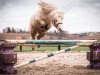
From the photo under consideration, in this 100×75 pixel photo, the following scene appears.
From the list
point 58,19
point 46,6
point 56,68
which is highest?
point 46,6

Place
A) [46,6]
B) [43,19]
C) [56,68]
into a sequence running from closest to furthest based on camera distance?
[56,68] < [43,19] < [46,6]

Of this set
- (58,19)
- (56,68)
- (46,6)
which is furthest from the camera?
(46,6)

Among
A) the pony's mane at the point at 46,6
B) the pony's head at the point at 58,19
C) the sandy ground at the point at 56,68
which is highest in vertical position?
the pony's mane at the point at 46,6

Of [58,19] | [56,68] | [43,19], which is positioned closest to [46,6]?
[43,19]

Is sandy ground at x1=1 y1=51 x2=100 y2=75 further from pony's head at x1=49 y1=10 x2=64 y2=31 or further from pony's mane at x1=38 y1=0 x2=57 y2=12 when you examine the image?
pony's mane at x1=38 y1=0 x2=57 y2=12

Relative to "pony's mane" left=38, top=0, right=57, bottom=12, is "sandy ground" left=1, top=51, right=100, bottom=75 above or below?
below

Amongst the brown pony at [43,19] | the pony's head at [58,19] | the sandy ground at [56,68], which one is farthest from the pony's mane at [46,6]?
the sandy ground at [56,68]

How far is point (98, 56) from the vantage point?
6961 mm

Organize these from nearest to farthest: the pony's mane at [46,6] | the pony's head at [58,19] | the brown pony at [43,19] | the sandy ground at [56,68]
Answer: the sandy ground at [56,68], the pony's head at [58,19], the brown pony at [43,19], the pony's mane at [46,6]

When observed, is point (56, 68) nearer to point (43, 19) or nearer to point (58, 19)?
point (58, 19)

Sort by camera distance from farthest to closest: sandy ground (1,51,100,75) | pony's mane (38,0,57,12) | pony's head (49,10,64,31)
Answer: pony's mane (38,0,57,12) → pony's head (49,10,64,31) → sandy ground (1,51,100,75)

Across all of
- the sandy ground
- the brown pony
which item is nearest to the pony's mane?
the brown pony

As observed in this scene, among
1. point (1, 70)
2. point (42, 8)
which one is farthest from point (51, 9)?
point (1, 70)

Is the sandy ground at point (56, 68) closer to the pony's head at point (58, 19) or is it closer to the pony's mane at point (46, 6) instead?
the pony's head at point (58, 19)
